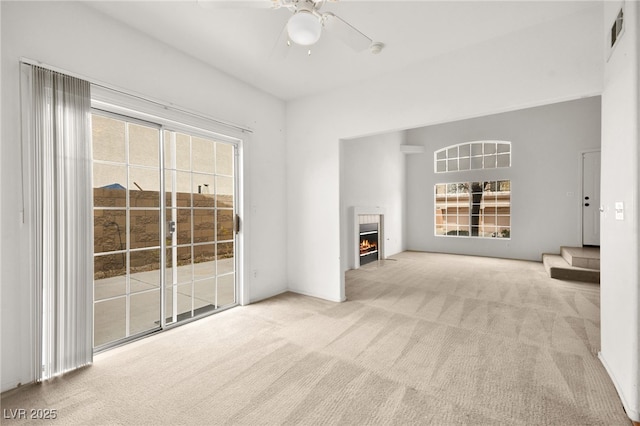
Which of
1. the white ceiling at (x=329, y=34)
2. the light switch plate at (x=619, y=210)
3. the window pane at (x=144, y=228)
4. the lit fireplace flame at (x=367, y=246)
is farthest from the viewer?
the lit fireplace flame at (x=367, y=246)

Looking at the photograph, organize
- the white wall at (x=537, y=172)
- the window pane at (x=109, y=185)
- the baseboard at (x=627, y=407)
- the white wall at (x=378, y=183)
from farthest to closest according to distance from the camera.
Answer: the white wall at (x=537, y=172) → the white wall at (x=378, y=183) → the window pane at (x=109, y=185) → the baseboard at (x=627, y=407)

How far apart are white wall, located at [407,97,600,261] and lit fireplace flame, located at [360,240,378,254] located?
7.59 ft

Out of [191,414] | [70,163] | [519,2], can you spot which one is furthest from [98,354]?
[519,2]

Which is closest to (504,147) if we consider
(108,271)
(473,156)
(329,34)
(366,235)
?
(473,156)

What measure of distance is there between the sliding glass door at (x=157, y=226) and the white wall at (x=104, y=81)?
323 mm

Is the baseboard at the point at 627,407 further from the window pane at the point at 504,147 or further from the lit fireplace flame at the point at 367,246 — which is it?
the window pane at the point at 504,147

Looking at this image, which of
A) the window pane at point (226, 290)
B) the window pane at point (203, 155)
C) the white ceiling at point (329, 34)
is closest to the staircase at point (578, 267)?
the white ceiling at point (329, 34)

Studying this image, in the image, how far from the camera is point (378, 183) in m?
6.73

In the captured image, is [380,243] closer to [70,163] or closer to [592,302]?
[592,302]

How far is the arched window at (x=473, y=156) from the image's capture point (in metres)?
6.82

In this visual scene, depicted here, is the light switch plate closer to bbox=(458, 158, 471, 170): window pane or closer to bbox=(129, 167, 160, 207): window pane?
bbox=(129, 167, 160, 207): window pane

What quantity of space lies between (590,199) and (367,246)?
15.7 ft

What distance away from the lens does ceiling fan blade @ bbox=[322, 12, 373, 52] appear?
1.83 metres

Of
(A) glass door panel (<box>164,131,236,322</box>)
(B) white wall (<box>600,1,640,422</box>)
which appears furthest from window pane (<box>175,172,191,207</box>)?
(B) white wall (<box>600,1,640,422</box>)
